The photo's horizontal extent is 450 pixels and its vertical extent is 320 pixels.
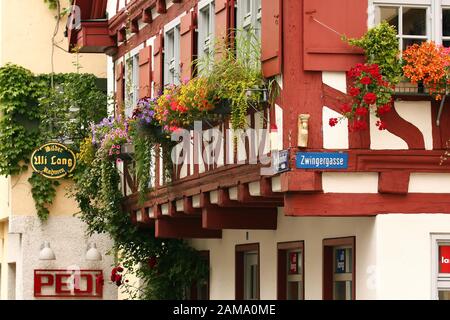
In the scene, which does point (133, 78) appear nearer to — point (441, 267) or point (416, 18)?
point (416, 18)

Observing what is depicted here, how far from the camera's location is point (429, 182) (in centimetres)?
1606

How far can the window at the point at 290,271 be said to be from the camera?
19281 millimetres

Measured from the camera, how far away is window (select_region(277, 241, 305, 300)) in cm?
1928

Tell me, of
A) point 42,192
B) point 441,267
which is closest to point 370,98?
point 441,267

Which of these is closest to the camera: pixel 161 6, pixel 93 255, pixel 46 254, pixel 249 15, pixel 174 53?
pixel 249 15

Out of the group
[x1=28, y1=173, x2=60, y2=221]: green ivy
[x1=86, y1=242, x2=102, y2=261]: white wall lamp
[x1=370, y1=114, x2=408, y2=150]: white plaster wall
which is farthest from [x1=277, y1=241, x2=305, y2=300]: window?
[x1=28, y1=173, x2=60, y2=221]: green ivy

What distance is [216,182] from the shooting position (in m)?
18.8

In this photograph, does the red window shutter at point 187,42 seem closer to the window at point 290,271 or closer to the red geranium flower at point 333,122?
the window at point 290,271

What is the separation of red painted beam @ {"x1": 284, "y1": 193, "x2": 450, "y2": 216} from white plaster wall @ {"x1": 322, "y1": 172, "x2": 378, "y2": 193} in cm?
5

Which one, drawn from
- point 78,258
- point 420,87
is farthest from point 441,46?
point 78,258

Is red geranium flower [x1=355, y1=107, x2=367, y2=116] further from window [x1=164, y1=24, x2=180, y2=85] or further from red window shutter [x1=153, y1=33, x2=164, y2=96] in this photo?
red window shutter [x1=153, y1=33, x2=164, y2=96]

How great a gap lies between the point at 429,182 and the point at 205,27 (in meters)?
4.90

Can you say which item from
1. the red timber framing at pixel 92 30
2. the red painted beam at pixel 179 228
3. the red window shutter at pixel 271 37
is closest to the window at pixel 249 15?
the red window shutter at pixel 271 37

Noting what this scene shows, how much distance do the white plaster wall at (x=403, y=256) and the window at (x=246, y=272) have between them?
5.52 m
